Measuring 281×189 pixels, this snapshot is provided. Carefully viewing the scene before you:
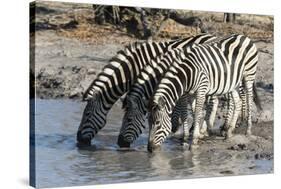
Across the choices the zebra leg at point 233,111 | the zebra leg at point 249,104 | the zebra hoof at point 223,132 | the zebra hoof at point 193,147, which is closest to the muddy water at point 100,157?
the zebra hoof at point 193,147

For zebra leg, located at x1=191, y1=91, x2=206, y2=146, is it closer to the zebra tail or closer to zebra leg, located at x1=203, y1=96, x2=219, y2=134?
zebra leg, located at x1=203, y1=96, x2=219, y2=134

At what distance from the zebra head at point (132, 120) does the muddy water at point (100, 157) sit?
73 mm

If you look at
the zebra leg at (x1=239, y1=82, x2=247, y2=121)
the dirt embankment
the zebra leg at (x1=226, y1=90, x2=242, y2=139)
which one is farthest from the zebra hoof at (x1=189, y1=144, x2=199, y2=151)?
the dirt embankment

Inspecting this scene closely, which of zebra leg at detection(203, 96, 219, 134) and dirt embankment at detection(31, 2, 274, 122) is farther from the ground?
dirt embankment at detection(31, 2, 274, 122)

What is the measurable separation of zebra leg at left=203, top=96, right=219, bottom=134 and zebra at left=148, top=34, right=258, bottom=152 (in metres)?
0.09

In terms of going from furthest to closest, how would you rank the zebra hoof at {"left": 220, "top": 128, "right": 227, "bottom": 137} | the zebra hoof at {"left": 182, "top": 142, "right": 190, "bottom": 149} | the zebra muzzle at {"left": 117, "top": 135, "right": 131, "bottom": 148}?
the zebra hoof at {"left": 220, "top": 128, "right": 227, "bottom": 137}, the zebra hoof at {"left": 182, "top": 142, "right": 190, "bottom": 149}, the zebra muzzle at {"left": 117, "top": 135, "right": 131, "bottom": 148}

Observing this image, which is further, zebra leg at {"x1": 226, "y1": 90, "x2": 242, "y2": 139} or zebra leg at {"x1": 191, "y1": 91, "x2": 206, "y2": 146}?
zebra leg at {"x1": 226, "y1": 90, "x2": 242, "y2": 139}

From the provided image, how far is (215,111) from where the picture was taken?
8078 mm

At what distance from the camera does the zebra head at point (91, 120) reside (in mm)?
7270

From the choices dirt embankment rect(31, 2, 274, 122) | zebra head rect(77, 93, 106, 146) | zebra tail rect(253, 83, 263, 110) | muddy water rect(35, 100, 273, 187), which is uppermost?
dirt embankment rect(31, 2, 274, 122)

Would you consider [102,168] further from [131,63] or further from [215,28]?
[215,28]

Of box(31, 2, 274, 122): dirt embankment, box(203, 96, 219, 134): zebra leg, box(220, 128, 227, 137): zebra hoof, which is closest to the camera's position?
box(31, 2, 274, 122): dirt embankment

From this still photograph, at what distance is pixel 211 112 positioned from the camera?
804 cm

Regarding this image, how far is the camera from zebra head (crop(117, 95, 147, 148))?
24.5ft
